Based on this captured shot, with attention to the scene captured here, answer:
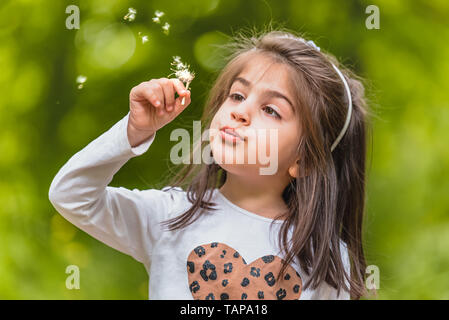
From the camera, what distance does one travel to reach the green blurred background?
96 cm

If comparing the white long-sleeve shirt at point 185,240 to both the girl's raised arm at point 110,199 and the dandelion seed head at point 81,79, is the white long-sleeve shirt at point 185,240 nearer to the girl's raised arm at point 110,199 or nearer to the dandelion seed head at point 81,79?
the girl's raised arm at point 110,199

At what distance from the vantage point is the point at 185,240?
2.15ft

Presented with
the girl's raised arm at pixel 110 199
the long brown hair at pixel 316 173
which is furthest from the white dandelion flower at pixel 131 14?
the girl's raised arm at pixel 110 199

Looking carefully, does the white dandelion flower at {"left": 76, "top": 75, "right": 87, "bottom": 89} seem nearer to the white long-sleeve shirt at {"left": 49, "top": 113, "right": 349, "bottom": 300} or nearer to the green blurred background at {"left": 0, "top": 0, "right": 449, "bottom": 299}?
the green blurred background at {"left": 0, "top": 0, "right": 449, "bottom": 299}

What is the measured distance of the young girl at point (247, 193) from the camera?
23.6 inches

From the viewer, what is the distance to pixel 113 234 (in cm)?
65

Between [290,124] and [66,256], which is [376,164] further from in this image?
[66,256]

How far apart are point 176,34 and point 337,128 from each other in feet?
1.28

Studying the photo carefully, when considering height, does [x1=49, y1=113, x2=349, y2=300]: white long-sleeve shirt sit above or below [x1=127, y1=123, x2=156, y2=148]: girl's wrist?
below

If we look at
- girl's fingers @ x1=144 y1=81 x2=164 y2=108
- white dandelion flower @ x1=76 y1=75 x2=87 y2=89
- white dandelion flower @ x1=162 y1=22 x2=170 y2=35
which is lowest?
girl's fingers @ x1=144 y1=81 x2=164 y2=108

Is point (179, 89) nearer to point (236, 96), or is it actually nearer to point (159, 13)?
point (236, 96)

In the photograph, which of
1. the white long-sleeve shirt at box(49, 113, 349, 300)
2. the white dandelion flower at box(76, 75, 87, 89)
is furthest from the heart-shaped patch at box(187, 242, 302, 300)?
the white dandelion flower at box(76, 75, 87, 89)

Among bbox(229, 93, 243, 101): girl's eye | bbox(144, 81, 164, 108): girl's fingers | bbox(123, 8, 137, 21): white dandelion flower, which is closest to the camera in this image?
bbox(144, 81, 164, 108): girl's fingers

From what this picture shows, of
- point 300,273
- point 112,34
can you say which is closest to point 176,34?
point 112,34
